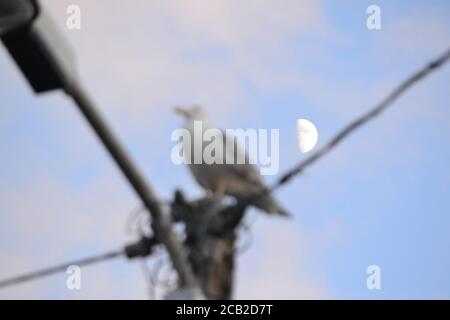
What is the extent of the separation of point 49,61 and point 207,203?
1.64 metres

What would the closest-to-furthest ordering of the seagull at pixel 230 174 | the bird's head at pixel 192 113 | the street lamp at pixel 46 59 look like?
the street lamp at pixel 46 59
the seagull at pixel 230 174
the bird's head at pixel 192 113

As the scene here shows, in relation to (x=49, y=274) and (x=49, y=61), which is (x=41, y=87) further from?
(x=49, y=274)

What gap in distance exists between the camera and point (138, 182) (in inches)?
108

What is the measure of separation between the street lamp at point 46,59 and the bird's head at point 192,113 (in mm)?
4572

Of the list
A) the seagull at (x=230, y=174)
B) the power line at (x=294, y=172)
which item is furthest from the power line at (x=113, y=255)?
the seagull at (x=230, y=174)

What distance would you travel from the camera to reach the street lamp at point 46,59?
2352mm

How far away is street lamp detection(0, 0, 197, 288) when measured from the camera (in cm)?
235

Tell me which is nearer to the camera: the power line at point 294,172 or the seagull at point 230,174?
the power line at point 294,172

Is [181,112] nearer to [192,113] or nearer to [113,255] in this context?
[192,113]

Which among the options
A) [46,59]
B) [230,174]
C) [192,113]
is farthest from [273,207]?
[46,59]

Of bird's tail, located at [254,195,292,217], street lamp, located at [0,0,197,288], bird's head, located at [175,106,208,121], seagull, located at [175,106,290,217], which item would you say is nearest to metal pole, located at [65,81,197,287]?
street lamp, located at [0,0,197,288]

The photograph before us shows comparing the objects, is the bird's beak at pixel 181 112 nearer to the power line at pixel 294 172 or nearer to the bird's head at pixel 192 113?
the bird's head at pixel 192 113
